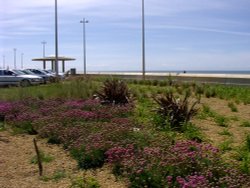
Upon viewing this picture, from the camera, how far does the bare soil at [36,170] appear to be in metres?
7.49

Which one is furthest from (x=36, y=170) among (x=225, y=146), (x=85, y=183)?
(x=225, y=146)

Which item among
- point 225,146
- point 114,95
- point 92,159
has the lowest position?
point 92,159

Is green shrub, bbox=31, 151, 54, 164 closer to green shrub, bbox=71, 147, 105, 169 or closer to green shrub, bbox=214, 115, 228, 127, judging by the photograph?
green shrub, bbox=71, 147, 105, 169

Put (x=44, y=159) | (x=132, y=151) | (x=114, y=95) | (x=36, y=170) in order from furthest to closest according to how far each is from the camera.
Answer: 1. (x=114, y=95)
2. (x=44, y=159)
3. (x=36, y=170)
4. (x=132, y=151)

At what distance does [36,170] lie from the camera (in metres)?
8.43

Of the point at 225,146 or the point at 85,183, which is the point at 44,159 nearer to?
the point at 85,183

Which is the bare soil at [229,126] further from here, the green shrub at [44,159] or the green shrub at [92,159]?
the green shrub at [44,159]

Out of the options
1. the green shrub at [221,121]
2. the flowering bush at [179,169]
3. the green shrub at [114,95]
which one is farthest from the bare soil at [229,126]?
the green shrub at [114,95]

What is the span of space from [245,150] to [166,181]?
2.46 m

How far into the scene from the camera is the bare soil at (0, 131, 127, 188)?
7488mm

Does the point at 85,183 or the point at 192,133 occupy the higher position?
the point at 192,133

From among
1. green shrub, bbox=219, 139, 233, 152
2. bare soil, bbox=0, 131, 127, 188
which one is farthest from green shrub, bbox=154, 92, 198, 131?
bare soil, bbox=0, 131, 127, 188

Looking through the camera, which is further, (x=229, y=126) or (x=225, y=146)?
(x=229, y=126)

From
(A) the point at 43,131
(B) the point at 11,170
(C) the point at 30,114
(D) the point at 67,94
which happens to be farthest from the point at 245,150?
(D) the point at 67,94
